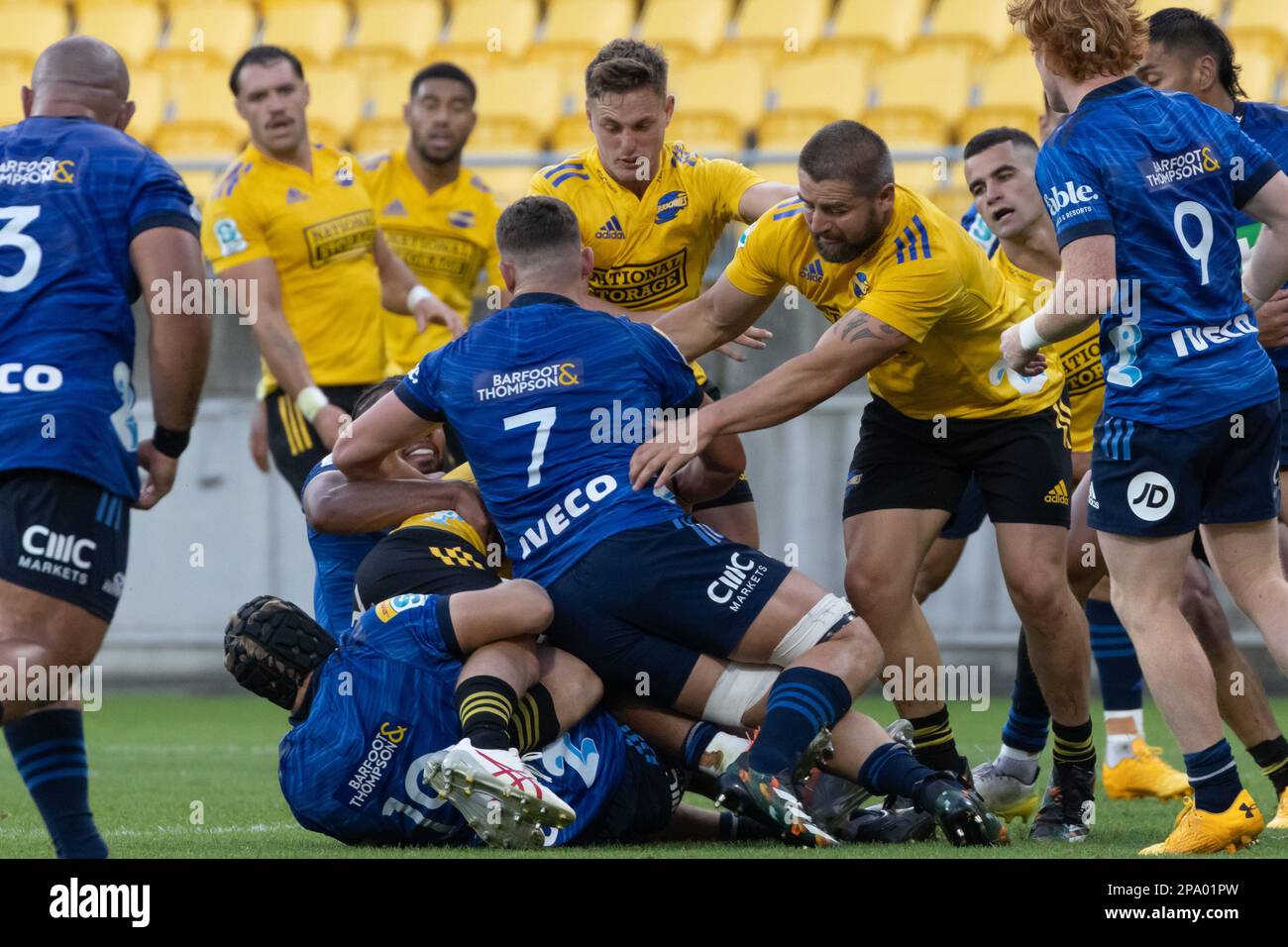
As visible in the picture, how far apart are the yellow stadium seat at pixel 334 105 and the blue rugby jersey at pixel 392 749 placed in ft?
28.7

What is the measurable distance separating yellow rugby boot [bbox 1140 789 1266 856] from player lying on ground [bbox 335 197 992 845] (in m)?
0.49

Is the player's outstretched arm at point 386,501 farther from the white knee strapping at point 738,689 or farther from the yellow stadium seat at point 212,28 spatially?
the yellow stadium seat at point 212,28

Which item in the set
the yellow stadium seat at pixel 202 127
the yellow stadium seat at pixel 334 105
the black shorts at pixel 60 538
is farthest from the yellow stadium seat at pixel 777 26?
the black shorts at pixel 60 538

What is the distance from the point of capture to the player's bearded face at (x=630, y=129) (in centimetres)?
608

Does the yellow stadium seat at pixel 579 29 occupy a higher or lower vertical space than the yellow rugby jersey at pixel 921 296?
higher

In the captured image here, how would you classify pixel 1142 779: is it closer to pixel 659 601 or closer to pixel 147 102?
pixel 659 601

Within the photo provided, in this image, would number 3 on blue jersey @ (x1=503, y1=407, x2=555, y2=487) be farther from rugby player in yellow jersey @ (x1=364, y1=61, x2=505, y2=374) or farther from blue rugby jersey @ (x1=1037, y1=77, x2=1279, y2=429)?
rugby player in yellow jersey @ (x1=364, y1=61, x2=505, y2=374)

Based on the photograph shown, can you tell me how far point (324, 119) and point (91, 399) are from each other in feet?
30.1

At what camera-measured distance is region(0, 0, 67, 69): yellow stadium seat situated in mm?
14344

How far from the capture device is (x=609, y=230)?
6.25 meters

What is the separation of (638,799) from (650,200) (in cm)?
237

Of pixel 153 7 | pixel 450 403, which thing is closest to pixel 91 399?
pixel 450 403

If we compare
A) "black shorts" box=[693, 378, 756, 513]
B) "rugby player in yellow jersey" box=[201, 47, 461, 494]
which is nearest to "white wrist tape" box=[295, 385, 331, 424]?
"rugby player in yellow jersey" box=[201, 47, 461, 494]

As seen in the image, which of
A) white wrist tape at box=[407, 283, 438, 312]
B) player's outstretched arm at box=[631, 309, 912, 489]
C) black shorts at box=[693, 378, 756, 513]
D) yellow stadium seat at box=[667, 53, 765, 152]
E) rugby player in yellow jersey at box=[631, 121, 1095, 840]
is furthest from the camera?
yellow stadium seat at box=[667, 53, 765, 152]
